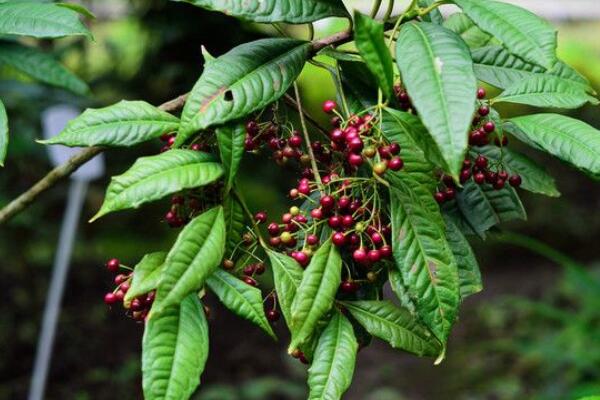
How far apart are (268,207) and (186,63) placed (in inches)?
30.8

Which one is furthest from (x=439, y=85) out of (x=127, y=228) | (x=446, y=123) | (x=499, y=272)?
(x=499, y=272)

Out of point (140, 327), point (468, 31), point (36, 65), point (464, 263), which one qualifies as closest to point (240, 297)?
point (464, 263)

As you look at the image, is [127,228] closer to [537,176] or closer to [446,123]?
[537,176]

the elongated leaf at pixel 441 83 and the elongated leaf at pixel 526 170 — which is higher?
the elongated leaf at pixel 441 83

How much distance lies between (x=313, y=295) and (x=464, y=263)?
206mm

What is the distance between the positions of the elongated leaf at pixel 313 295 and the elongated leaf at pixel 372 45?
19cm

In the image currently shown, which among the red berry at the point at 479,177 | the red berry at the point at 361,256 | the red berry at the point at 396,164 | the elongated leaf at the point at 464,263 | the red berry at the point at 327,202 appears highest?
the red berry at the point at 396,164

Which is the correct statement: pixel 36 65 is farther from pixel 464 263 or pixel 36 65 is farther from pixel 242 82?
pixel 464 263

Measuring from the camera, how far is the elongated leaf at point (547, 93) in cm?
82

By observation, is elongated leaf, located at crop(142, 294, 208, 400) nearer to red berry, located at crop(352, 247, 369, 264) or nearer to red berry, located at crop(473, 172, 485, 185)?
red berry, located at crop(352, 247, 369, 264)

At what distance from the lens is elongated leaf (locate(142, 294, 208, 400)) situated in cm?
69

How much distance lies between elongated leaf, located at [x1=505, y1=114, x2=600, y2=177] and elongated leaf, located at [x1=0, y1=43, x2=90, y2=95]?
32.1 inches

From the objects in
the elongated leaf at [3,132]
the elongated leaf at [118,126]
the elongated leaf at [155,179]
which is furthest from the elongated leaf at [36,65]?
the elongated leaf at [155,179]

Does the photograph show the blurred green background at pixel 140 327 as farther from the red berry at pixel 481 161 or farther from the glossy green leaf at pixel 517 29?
the glossy green leaf at pixel 517 29
